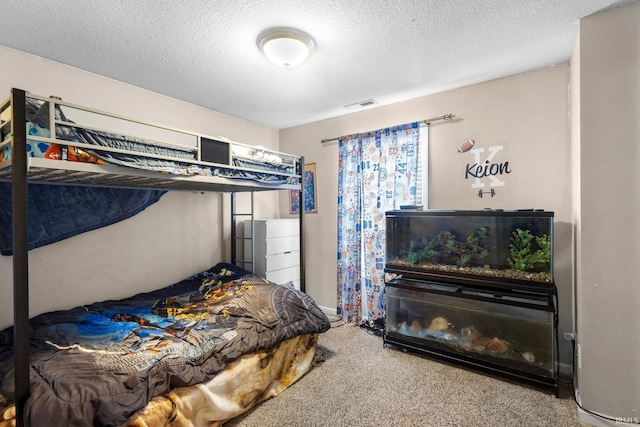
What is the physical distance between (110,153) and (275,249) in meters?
1.97

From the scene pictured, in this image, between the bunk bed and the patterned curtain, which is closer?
the bunk bed

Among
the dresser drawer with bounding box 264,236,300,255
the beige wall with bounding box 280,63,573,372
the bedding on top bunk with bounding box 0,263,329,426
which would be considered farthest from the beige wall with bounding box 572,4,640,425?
the dresser drawer with bounding box 264,236,300,255

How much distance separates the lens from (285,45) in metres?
1.92

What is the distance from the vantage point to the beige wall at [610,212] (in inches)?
66.4

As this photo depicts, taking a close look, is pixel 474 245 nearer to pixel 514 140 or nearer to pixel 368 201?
pixel 514 140

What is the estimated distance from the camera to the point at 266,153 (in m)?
2.60

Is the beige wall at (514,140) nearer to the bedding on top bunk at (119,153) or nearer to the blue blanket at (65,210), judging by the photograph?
the bedding on top bunk at (119,153)

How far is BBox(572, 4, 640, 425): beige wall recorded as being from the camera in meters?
1.69

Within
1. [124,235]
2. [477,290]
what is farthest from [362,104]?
[124,235]

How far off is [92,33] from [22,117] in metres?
0.88

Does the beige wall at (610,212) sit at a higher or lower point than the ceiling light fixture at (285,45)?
lower

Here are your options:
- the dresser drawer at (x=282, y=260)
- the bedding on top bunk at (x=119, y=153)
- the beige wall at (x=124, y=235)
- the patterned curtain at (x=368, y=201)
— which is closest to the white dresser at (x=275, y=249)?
the dresser drawer at (x=282, y=260)

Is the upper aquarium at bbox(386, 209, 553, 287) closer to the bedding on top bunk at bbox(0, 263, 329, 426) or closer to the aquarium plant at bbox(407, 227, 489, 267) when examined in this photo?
the aquarium plant at bbox(407, 227, 489, 267)

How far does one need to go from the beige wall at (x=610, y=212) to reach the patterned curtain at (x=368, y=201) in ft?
4.40
